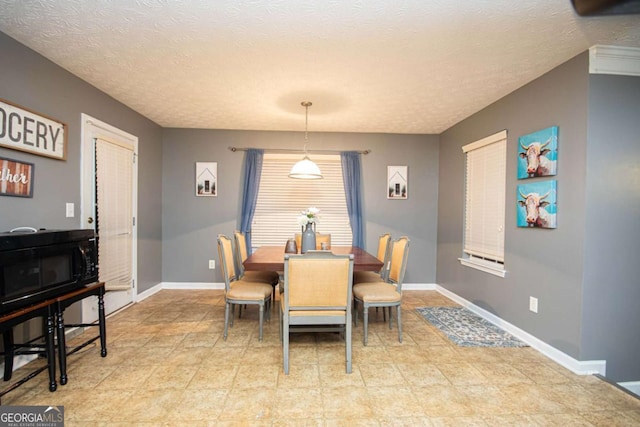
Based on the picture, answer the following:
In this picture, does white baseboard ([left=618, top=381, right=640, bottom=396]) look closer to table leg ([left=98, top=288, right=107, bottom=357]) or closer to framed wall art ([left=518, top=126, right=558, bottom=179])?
framed wall art ([left=518, top=126, right=558, bottom=179])

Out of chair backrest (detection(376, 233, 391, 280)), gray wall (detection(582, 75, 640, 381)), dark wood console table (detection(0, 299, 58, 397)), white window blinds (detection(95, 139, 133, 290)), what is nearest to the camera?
dark wood console table (detection(0, 299, 58, 397))

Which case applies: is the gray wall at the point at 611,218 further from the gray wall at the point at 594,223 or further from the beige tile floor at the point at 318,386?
the beige tile floor at the point at 318,386

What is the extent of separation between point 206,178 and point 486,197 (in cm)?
400

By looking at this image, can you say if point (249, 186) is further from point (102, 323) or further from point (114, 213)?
point (102, 323)

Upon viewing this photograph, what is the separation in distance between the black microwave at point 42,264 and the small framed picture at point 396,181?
392 centimetres

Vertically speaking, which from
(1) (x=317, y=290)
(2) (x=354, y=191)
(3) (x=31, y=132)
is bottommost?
(1) (x=317, y=290)

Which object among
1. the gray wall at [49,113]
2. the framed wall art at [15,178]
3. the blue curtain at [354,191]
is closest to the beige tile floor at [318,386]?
the gray wall at [49,113]

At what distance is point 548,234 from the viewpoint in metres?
2.62

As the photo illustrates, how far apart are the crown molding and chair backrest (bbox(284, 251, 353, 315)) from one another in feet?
7.90

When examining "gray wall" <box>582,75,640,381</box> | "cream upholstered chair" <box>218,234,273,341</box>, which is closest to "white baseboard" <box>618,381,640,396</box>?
"gray wall" <box>582,75,640,381</box>

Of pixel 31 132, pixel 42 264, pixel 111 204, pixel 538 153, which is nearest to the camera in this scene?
pixel 42 264

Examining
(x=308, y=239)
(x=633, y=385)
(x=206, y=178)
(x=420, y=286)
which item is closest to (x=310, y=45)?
(x=308, y=239)

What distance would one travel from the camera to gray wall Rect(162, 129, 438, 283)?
15.3 ft

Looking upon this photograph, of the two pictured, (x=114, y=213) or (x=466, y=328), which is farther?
(x=114, y=213)
